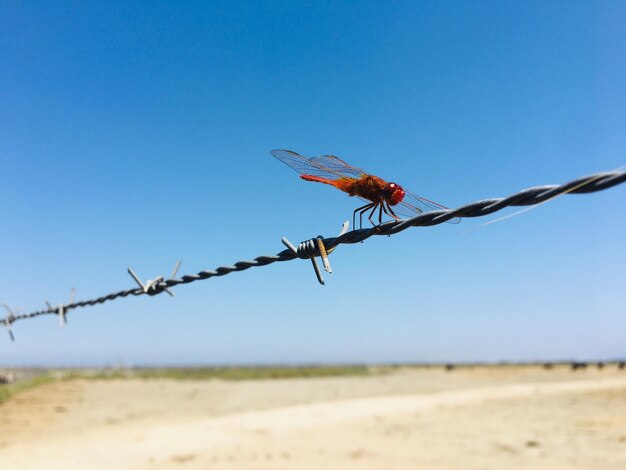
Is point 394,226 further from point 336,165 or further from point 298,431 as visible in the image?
point 298,431

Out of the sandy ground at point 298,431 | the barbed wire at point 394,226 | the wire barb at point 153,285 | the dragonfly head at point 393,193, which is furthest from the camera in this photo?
the sandy ground at point 298,431

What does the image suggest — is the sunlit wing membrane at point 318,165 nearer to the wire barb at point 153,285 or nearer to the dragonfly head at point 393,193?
the dragonfly head at point 393,193

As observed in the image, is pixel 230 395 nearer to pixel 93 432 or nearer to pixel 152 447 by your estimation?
pixel 93 432

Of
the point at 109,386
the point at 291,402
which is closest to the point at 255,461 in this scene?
the point at 291,402

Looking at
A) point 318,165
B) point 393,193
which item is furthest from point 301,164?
point 393,193

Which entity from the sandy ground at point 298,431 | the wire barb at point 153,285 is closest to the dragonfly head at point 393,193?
the wire barb at point 153,285

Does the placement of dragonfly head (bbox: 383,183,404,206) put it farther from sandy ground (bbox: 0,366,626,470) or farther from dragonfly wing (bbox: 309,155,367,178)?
sandy ground (bbox: 0,366,626,470)
